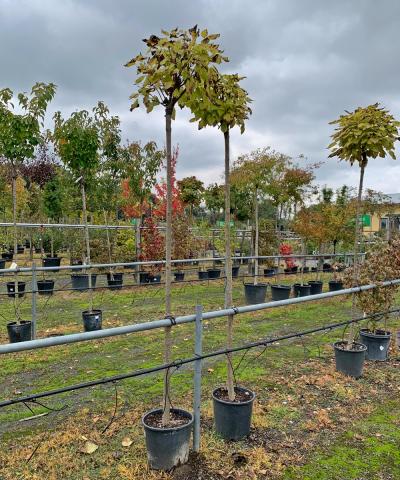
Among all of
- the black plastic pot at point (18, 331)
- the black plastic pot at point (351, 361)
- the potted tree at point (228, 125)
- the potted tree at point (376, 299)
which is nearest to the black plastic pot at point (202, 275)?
the black plastic pot at point (18, 331)

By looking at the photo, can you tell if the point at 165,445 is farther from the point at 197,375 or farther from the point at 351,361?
the point at 351,361

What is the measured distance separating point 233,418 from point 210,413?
1.81 ft

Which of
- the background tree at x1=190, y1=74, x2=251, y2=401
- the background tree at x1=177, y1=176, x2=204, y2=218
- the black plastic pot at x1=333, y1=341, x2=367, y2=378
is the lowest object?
the black plastic pot at x1=333, y1=341, x2=367, y2=378

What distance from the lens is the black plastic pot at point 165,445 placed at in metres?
2.75

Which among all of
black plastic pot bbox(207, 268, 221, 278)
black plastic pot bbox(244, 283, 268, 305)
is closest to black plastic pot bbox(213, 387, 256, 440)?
black plastic pot bbox(244, 283, 268, 305)

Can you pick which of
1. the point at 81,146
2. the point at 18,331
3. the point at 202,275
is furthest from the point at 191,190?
the point at 18,331

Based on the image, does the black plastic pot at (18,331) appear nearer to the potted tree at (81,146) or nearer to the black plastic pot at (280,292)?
the potted tree at (81,146)

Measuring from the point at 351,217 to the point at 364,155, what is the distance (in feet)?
29.6

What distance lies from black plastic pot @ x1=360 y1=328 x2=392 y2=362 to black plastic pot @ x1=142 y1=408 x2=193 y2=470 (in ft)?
11.1

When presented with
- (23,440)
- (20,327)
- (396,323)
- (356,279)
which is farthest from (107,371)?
(396,323)

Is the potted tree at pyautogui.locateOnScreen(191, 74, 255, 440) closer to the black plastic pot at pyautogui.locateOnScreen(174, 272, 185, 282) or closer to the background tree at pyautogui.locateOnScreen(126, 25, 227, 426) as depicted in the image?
the background tree at pyautogui.locateOnScreen(126, 25, 227, 426)

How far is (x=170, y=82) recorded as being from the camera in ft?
8.65

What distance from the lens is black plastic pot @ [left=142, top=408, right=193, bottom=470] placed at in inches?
108

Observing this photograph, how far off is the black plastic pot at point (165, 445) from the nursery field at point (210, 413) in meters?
0.07
